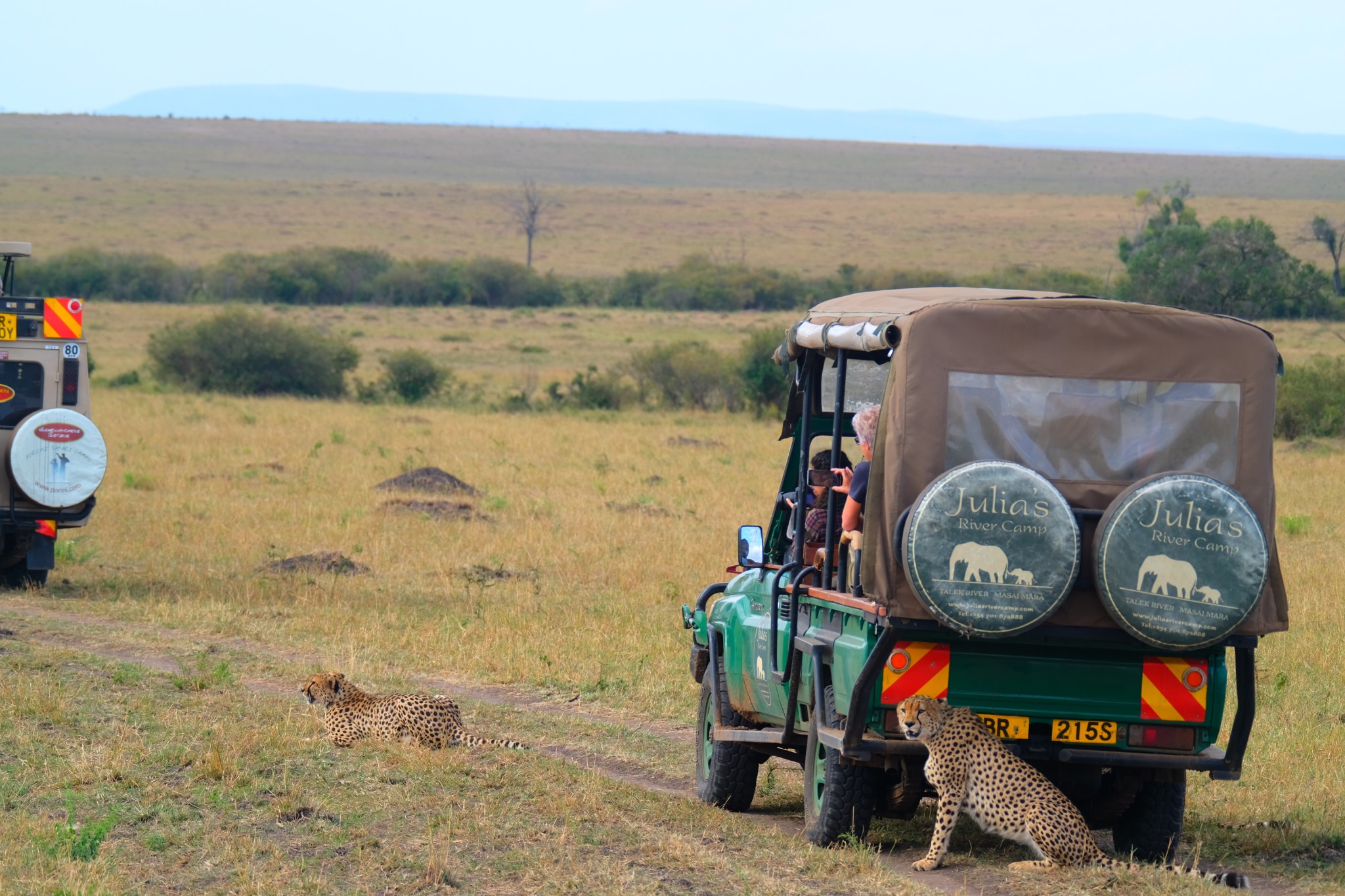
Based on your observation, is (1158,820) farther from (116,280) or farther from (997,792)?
(116,280)

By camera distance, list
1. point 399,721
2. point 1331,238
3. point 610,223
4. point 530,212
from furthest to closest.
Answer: point 610,223
point 530,212
point 1331,238
point 399,721

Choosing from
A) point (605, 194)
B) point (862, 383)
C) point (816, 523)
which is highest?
point (605, 194)

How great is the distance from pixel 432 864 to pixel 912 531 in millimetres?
1990

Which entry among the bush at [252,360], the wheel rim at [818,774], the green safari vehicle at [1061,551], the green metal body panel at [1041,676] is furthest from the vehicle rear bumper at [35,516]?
the bush at [252,360]

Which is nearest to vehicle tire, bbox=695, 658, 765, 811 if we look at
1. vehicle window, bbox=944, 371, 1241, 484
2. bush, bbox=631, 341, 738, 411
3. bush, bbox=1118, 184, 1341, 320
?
vehicle window, bbox=944, 371, 1241, 484

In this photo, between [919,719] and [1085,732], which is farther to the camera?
[1085,732]

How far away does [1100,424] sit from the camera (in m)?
5.30

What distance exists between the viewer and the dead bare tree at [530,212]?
3100 inches

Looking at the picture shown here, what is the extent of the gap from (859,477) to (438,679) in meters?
4.89

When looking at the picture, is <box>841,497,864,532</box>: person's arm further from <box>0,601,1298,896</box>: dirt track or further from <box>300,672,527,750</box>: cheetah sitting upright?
<box>300,672,527,750</box>: cheetah sitting upright

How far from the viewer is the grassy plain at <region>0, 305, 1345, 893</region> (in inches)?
218

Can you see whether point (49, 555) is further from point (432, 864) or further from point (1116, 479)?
point (1116, 479)

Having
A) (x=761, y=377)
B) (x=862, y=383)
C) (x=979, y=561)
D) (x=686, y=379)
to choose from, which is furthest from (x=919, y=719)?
(x=686, y=379)

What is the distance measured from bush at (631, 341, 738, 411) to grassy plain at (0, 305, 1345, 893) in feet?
29.3
